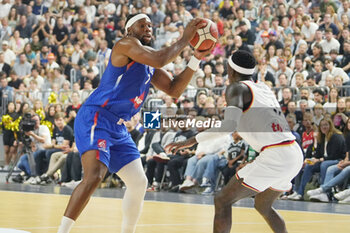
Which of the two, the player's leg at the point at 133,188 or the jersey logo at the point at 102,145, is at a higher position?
the jersey logo at the point at 102,145

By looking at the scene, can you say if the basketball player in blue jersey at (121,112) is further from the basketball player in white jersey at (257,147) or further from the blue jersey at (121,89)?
the basketball player in white jersey at (257,147)

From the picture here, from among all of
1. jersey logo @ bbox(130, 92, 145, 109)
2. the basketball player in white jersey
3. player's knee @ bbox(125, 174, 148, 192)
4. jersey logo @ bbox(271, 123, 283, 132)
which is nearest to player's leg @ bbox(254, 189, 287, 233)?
the basketball player in white jersey

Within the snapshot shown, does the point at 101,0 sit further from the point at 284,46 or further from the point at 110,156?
the point at 110,156

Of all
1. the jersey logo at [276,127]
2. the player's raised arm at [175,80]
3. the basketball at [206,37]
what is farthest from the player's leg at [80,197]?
the jersey logo at [276,127]

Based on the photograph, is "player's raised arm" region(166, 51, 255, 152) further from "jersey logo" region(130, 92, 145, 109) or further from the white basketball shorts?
"jersey logo" region(130, 92, 145, 109)

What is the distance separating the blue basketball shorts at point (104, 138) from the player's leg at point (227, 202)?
0.94 m

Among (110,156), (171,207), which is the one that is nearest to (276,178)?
(110,156)

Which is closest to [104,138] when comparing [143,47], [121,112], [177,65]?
[121,112]

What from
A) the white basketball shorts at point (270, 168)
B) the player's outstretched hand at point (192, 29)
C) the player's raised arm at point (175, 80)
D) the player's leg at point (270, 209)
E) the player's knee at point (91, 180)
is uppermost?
the player's outstretched hand at point (192, 29)

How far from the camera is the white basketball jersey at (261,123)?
224 inches

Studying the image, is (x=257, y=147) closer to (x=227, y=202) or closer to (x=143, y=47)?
(x=227, y=202)

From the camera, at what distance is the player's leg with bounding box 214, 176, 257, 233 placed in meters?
5.61

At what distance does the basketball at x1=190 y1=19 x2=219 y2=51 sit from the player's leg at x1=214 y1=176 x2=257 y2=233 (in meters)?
1.20

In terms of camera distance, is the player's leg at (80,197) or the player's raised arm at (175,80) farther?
the player's raised arm at (175,80)
